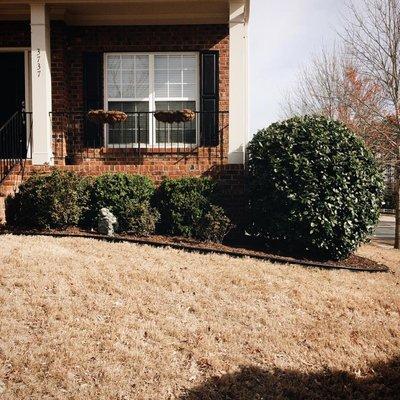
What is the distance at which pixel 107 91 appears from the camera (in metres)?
10.0

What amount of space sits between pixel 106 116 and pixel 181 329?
570 centimetres

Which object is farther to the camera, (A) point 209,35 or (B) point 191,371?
(A) point 209,35

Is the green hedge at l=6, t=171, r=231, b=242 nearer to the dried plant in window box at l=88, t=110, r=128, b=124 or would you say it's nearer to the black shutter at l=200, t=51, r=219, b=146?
the dried plant in window box at l=88, t=110, r=128, b=124

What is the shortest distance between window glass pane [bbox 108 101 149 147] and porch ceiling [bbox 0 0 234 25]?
1.81 metres

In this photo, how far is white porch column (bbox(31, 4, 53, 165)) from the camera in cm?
866

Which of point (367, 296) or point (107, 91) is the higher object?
point (107, 91)

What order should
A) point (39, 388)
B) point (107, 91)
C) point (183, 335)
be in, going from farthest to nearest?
point (107, 91) → point (183, 335) → point (39, 388)

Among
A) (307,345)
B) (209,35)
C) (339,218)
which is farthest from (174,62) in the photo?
(307,345)

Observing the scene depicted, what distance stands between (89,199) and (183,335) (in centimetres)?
421

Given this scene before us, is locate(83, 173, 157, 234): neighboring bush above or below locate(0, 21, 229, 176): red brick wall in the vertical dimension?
below

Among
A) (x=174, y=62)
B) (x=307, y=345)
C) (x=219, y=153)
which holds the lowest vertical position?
(x=307, y=345)

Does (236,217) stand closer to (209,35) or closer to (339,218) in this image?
(339,218)

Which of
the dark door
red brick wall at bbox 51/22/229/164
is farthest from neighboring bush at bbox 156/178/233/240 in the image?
the dark door

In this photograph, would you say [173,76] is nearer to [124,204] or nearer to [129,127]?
[129,127]
